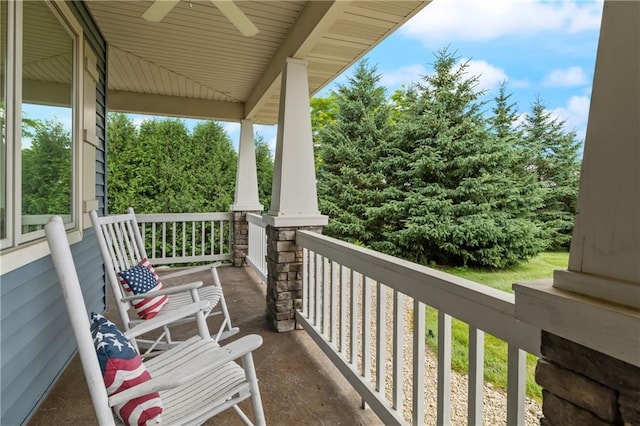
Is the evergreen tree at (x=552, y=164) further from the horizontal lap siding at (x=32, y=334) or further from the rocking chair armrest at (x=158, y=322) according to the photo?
the horizontal lap siding at (x=32, y=334)

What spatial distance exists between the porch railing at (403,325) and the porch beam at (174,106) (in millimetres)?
3532

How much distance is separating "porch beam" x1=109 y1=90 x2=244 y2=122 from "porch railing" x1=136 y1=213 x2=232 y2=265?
159 cm

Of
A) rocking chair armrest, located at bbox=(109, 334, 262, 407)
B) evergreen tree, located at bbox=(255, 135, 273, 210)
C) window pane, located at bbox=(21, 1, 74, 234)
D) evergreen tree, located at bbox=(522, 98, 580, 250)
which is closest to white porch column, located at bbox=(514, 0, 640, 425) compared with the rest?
rocking chair armrest, located at bbox=(109, 334, 262, 407)

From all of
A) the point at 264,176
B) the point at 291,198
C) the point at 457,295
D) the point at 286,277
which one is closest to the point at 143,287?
the point at 286,277

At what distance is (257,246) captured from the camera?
500 cm

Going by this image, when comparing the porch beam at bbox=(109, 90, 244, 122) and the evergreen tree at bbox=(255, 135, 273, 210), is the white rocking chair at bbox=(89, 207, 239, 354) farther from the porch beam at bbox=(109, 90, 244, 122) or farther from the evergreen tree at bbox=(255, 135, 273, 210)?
the evergreen tree at bbox=(255, 135, 273, 210)

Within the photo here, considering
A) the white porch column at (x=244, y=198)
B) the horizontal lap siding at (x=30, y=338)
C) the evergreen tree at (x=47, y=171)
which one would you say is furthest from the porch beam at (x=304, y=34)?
the horizontal lap siding at (x=30, y=338)

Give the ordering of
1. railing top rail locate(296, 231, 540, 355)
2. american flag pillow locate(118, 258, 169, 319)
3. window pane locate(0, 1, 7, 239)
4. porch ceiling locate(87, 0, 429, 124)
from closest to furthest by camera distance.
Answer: railing top rail locate(296, 231, 540, 355), window pane locate(0, 1, 7, 239), american flag pillow locate(118, 258, 169, 319), porch ceiling locate(87, 0, 429, 124)

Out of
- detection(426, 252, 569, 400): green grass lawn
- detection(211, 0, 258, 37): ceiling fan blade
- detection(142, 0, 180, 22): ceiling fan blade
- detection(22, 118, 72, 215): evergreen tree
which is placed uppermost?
detection(142, 0, 180, 22): ceiling fan blade

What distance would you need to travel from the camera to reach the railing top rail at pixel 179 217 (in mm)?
5359

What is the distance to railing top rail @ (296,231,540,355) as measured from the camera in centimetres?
101

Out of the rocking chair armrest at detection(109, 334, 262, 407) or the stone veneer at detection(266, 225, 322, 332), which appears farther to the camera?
the stone veneer at detection(266, 225, 322, 332)

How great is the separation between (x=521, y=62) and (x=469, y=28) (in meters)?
2.13

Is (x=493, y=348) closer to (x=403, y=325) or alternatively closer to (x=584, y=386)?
(x=403, y=325)
